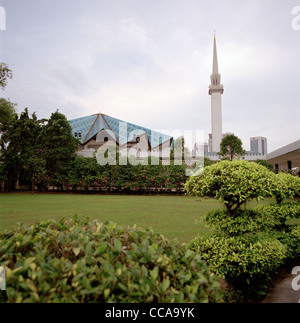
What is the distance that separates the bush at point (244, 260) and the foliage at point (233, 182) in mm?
609

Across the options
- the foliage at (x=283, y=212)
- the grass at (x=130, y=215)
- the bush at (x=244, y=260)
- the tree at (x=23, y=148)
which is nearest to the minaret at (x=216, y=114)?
the tree at (x=23, y=148)

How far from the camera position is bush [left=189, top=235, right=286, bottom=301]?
9.96 feet

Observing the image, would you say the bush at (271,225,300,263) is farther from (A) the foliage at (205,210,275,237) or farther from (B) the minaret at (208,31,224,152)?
(B) the minaret at (208,31,224,152)

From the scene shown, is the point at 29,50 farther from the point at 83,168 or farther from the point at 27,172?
the point at 27,172

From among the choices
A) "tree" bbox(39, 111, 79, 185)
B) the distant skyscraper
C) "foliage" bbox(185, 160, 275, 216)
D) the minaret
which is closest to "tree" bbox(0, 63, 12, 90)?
"tree" bbox(39, 111, 79, 185)

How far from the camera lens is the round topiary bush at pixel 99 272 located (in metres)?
1.17

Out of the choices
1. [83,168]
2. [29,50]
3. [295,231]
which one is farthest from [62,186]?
[295,231]

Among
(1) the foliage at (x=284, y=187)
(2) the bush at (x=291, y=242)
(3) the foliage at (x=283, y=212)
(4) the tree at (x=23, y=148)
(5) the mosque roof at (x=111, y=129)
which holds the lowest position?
(2) the bush at (x=291, y=242)

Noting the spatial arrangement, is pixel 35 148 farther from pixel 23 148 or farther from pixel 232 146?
pixel 232 146

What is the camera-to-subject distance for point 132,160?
A: 23484 mm

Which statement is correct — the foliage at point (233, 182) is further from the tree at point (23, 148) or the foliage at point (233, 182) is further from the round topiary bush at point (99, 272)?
the tree at point (23, 148)

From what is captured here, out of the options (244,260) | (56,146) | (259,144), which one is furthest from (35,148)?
(259,144)

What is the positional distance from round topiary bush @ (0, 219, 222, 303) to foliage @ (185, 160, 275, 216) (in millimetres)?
1919
